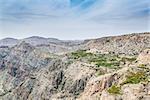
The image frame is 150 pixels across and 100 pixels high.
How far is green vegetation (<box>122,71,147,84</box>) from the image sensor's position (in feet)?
365

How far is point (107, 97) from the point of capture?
10375cm

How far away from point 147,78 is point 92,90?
2304 inches

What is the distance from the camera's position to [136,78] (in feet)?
378

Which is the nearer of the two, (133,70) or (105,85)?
(133,70)

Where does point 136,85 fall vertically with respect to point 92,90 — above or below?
above

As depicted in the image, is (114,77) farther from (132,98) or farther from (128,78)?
(132,98)

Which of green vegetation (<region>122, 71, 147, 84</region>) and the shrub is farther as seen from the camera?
the shrub

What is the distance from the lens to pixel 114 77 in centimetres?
16425

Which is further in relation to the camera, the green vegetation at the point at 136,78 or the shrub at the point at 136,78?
the shrub at the point at 136,78

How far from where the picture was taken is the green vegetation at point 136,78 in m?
111

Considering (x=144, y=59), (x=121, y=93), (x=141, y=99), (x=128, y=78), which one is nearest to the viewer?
(x=141, y=99)

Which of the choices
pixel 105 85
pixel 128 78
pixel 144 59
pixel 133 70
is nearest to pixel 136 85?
pixel 128 78

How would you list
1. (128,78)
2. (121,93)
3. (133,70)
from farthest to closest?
(133,70) → (128,78) → (121,93)

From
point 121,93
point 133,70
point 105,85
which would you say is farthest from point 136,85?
point 105,85
